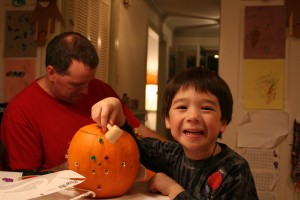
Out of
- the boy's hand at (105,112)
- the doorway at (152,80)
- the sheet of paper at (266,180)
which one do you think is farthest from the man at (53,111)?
the doorway at (152,80)

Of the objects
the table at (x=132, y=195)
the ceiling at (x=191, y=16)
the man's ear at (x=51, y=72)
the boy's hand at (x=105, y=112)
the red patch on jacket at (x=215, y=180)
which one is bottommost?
the table at (x=132, y=195)

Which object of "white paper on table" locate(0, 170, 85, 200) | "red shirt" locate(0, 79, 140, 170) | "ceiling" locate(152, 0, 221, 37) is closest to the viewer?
"white paper on table" locate(0, 170, 85, 200)

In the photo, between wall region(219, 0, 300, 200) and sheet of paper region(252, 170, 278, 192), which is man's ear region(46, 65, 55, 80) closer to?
wall region(219, 0, 300, 200)

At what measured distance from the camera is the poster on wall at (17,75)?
2121 mm

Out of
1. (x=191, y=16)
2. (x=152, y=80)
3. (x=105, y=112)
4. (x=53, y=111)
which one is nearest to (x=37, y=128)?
(x=53, y=111)

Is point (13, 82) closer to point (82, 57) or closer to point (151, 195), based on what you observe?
point (82, 57)

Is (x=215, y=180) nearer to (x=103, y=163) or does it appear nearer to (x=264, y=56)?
(x=103, y=163)

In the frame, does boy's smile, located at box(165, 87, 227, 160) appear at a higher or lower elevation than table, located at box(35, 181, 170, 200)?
higher

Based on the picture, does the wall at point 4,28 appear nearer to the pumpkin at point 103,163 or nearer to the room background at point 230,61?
the room background at point 230,61

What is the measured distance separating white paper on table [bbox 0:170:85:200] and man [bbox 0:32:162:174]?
561 millimetres

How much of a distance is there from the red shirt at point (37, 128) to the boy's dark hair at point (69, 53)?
0.14 m

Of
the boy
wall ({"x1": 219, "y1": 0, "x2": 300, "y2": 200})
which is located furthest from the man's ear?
wall ({"x1": 219, "y1": 0, "x2": 300, "y2": 200})

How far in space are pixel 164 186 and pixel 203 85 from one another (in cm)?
27

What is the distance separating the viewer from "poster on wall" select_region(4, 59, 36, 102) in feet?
6.96
